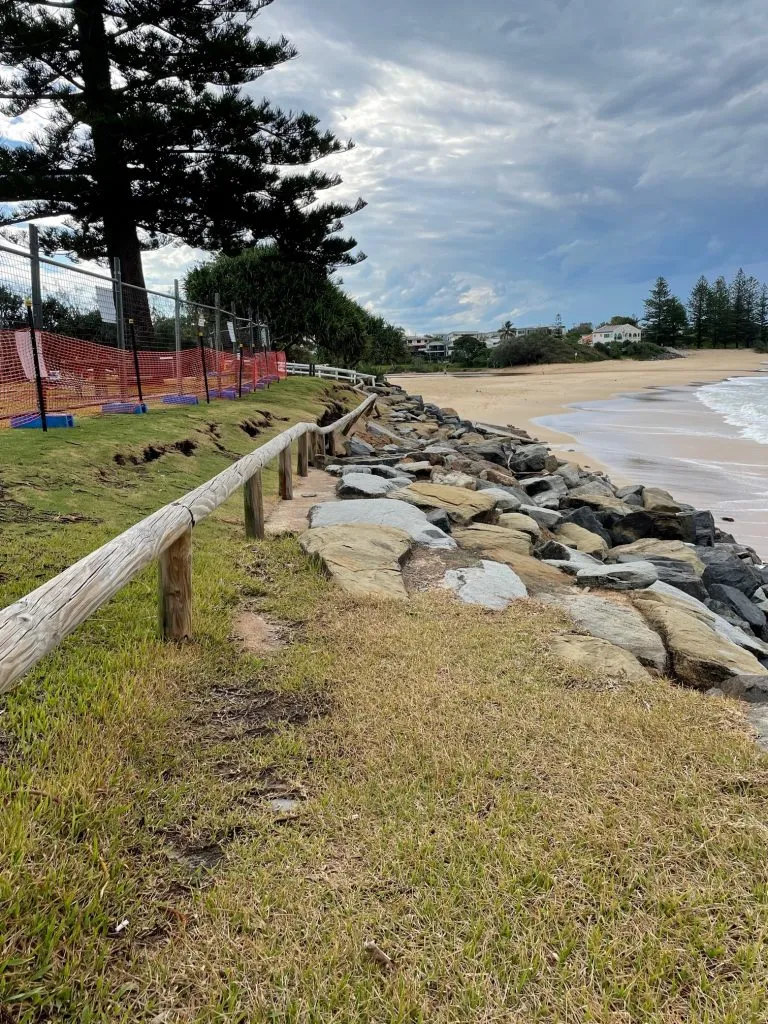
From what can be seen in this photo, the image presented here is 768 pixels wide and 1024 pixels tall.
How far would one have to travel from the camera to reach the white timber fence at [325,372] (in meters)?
28.6

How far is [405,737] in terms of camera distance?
2.80 meters

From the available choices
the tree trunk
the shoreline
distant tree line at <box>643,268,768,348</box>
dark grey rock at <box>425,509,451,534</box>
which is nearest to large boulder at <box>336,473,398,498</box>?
dark grey rock at <box>425,509,451,534</box>

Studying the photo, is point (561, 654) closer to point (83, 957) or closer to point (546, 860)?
point (546, 860)

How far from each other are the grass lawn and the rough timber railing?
29 cm

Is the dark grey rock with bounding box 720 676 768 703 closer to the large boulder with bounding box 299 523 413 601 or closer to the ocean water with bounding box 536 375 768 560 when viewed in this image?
the large boulder with bounding box 299 523 413 601

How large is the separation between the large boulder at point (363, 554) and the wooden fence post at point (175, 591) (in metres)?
1.29

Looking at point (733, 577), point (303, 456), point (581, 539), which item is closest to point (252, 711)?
point (581, 539)

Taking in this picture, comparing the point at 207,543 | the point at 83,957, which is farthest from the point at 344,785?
the point at 207,543

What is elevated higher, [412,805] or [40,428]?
[40,428]

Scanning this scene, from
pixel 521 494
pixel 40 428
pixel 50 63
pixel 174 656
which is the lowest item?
pixel 521 494

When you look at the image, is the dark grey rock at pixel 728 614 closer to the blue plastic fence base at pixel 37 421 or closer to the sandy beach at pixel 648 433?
the sandy beach at pixel 648 433

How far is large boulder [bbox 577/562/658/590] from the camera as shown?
5.21m

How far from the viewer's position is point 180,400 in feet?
40.3

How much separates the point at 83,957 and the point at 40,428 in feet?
23.5
